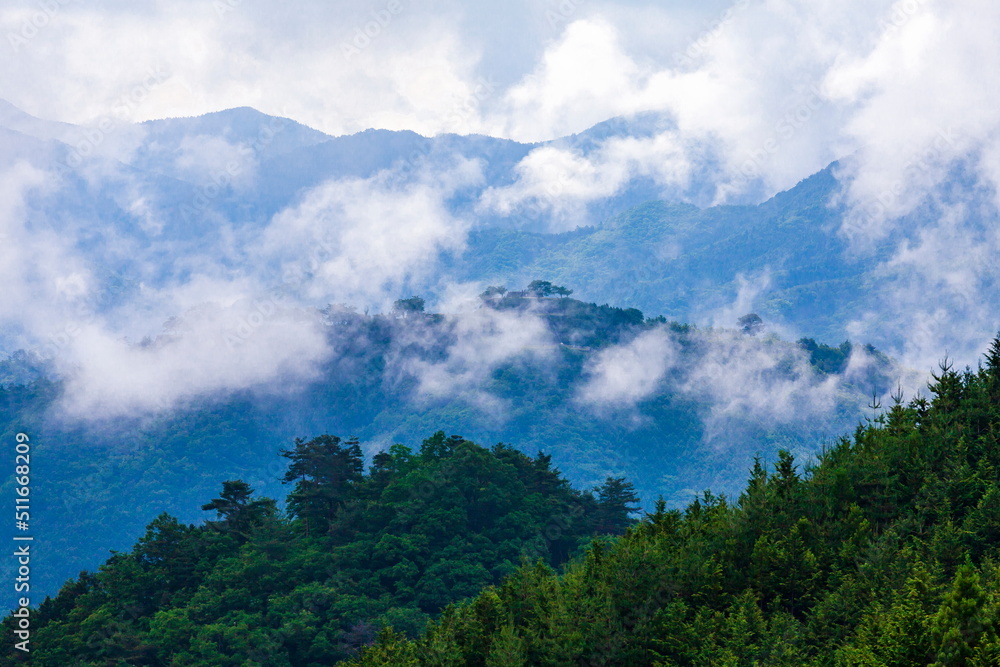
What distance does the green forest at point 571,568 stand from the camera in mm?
27125

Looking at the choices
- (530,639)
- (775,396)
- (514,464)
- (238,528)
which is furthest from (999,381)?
(775,396)

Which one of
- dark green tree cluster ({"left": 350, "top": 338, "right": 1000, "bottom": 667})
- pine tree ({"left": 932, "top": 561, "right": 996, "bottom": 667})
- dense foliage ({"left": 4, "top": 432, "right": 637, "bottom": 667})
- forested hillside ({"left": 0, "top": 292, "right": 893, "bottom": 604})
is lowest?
pine tree ({"left": 932, "top": 561, "right": 996, "bottom": 667})

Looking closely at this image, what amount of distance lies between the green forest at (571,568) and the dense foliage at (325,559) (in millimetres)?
123

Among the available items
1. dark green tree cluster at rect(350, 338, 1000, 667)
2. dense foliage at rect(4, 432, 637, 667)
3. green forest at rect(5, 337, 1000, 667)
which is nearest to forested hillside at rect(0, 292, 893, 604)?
dense foliage at rect(4, 432, 637, 667)

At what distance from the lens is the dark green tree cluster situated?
2700 cm

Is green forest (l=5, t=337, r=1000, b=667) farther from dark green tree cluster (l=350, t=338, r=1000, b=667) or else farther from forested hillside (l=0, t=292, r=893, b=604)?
forested hillside (l=0, t=292, r=893, b=604)

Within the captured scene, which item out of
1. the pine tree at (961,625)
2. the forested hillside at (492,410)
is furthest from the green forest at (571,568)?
the forested hillside at (492,410)

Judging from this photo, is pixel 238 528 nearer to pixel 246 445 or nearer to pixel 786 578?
pixel 786 578

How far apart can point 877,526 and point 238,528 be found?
36.7m

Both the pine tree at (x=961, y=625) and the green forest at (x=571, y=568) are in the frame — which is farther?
the green forest at (x=571, y=568)

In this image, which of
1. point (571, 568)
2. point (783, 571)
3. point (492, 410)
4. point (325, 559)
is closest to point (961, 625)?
point (783, 571)

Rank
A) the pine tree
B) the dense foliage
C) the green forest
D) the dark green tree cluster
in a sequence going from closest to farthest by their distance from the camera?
the pine tree < the dark green tree cluster < the green forest < the dense foliage

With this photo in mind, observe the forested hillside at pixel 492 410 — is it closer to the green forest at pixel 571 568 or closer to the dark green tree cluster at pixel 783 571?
the green forest at pixel 571 568

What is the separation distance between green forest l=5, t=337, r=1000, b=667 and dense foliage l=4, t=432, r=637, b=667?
12 centimetres
